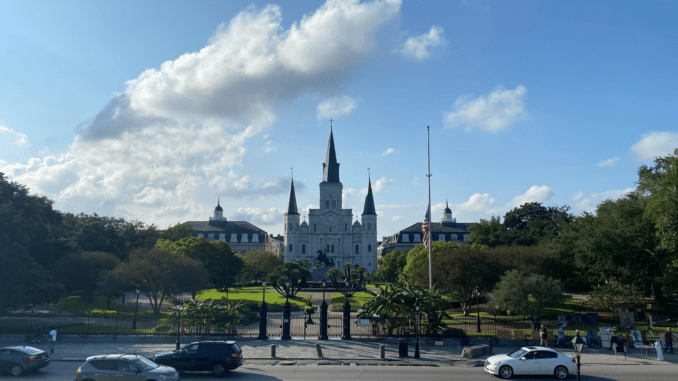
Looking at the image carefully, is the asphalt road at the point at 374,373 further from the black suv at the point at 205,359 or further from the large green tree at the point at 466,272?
the large green tree at the point at 466,272

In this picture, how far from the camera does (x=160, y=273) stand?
38.2 meters

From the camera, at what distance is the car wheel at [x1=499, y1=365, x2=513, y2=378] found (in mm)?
18406

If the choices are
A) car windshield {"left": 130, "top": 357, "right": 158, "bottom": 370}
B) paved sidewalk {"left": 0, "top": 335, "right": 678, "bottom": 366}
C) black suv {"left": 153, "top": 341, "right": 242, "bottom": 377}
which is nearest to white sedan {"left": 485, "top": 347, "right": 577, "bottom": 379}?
paved sidewalk {"left": 0, "top": 335, "right": 678, "bottom": 366}

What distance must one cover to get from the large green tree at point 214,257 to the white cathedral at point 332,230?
220 feet

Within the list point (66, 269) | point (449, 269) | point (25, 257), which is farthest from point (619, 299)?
point (66, 269)

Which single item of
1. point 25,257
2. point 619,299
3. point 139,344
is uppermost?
point 25,257

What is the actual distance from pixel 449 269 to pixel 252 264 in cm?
4597

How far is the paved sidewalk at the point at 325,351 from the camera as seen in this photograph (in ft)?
73.1

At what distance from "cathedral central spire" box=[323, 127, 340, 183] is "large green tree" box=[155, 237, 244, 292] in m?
70.9

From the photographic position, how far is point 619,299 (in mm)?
29969

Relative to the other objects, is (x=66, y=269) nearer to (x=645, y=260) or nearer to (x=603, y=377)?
(x=603, y=377)

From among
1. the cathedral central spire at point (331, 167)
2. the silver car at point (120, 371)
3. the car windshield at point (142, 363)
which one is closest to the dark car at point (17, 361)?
the silver car at point (120, 371)

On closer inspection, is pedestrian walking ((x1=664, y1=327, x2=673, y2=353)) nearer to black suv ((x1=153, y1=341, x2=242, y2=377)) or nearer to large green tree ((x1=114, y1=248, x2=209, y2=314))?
black suv ((x1=153, y1=341, x2=242, y2=377))

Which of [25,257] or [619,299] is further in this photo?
[25,257]
